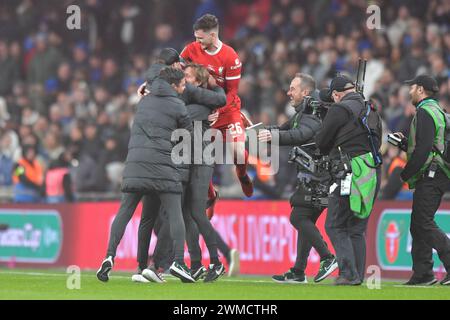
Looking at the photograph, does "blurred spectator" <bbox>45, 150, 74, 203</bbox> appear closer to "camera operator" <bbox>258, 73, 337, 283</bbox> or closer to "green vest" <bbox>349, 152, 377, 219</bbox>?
"camera operator" <bbox>258, 73, 337, 283</bbox>

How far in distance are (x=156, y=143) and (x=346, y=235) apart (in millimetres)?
2342

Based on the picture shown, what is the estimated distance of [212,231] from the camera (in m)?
14.5

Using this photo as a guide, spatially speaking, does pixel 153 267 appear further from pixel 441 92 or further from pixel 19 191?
pixel 19 191

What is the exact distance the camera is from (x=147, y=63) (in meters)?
26.9

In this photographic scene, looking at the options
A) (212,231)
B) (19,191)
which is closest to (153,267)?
(212,231)

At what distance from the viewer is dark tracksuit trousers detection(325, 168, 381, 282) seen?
44.9 ft

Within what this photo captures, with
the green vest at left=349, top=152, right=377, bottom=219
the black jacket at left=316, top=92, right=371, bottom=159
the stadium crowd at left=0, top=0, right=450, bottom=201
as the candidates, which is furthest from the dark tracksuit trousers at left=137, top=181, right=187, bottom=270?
the stadium crowd at left=0, top=0, right=450, bottom=201

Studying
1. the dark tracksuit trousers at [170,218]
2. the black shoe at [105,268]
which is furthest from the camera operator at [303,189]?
the black shoe at [105,268]

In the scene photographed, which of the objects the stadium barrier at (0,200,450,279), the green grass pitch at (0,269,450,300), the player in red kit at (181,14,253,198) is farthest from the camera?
the stadium barrier at (0,200,450,279)

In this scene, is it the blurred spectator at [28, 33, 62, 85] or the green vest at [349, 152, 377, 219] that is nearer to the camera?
the green vest at [349, 152, 377, 219]

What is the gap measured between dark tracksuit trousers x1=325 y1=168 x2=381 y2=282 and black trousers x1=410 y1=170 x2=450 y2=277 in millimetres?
879

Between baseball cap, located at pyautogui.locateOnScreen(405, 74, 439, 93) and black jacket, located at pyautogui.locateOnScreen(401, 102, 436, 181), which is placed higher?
baseball cap, located at pyautogui.locateOnScreen(405, 74, 439, 93)

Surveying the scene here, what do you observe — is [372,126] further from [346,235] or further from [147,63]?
[147,63]
